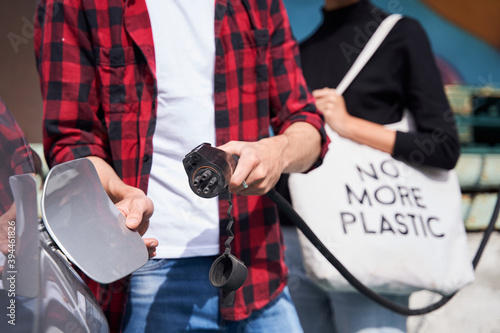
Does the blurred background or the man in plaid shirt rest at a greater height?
the man in plaid shirt

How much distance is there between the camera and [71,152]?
3.12ft

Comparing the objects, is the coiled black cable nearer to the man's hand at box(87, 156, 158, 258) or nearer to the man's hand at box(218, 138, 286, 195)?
the man's hand at box(218, 138, 286, 195)

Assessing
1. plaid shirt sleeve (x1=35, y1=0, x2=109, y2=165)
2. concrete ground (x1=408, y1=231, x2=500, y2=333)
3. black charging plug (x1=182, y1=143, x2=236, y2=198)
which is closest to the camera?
black charging plug (x1=182, y1=143, x2=236, y2=198)

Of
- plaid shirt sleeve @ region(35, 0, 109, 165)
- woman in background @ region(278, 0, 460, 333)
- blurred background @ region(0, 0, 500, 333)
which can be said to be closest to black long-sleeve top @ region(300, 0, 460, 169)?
woman in background @ region(278, 0, 460, 333)

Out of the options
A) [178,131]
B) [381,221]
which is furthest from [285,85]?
[381,221]

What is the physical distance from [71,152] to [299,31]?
198 centimetres

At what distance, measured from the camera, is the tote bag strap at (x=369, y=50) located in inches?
61.1

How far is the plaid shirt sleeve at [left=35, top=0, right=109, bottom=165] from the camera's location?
96cm

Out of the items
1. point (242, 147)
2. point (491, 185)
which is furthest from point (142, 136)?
point (491, 185)

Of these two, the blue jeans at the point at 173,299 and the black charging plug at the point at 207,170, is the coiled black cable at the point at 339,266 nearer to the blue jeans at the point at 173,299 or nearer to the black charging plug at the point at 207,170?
the blue jeans at the point at 173,299

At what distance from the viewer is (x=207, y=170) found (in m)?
0.70

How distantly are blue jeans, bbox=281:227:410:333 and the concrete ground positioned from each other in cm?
76

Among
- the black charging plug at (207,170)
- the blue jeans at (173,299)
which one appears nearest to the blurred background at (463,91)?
the blue jeans at (173,299)

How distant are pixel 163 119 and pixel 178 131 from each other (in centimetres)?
4
